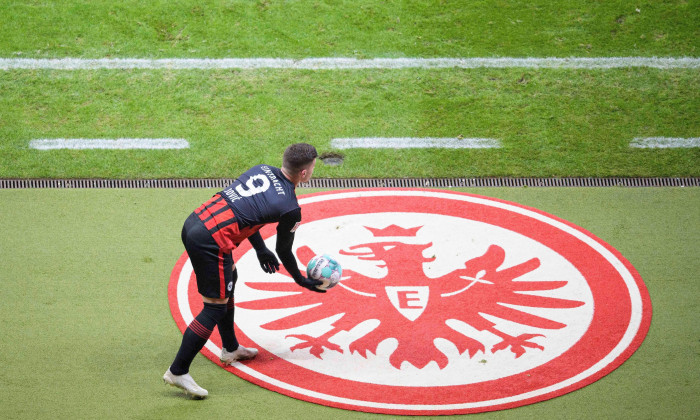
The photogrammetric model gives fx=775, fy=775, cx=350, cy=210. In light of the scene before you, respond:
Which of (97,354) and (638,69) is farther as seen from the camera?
(638,69)

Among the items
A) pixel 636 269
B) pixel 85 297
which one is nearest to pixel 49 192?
pixel 85 297

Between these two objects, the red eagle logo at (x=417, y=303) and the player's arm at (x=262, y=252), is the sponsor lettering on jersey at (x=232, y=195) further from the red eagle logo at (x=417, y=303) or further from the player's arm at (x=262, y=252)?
the red eagle logo at (x=417, y=303)

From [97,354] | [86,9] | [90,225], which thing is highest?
[86,9]

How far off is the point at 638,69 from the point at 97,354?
7.45 m

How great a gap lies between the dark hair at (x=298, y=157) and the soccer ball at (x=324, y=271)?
719 mm

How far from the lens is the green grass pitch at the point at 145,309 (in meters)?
5.37

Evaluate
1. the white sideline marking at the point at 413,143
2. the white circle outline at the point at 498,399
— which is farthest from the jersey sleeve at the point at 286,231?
the white sideline marking at the point at 413,143

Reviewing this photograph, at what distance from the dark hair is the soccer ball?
72cm

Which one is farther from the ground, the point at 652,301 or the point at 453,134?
the point at 453,134

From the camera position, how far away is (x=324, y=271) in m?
5.61

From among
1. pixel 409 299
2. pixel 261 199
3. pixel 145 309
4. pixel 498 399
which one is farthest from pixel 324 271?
pixel 145 309

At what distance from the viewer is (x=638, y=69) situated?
9.86m

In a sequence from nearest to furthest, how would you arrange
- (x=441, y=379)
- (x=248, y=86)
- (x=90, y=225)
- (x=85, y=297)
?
(x=441, y=379), (x=85, y=297), (x=90, y=225), (x=248, y=86)

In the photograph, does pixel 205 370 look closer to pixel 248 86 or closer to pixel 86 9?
pixel 248 86
